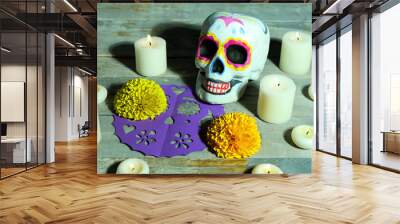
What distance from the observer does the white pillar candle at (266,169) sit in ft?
17.2

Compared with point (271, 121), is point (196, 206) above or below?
below

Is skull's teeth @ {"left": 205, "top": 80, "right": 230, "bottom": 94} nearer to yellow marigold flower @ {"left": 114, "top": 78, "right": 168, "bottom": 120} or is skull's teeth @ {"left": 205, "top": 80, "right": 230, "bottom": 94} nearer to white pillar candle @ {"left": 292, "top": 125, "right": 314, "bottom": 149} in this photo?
yellow marigold flower @ {"left": 114, "top": 78, "right": 168, "bottom": 120}

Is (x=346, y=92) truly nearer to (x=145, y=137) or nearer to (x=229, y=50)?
(x=229, y=50)

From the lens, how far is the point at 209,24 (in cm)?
488

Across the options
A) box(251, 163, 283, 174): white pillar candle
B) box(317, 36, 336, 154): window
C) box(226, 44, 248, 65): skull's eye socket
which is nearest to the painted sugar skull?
box(226, 44, 248, 65): skull's eye socket

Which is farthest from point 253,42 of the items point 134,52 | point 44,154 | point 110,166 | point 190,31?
point 44,154

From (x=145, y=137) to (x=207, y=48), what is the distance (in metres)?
1.47

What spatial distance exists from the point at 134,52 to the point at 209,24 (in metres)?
1.18

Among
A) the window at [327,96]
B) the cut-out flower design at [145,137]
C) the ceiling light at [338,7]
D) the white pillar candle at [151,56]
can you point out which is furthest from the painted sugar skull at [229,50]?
the window at [327,96]

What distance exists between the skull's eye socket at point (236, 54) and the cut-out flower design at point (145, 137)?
145cm

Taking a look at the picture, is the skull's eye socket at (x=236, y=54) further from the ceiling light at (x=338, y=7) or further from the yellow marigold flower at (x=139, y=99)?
the ceiling light at (x=338, y=7)

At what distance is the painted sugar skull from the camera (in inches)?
188

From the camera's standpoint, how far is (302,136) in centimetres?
524

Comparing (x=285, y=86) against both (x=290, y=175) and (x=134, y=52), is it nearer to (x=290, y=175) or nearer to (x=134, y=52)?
(x=290, y=175)
